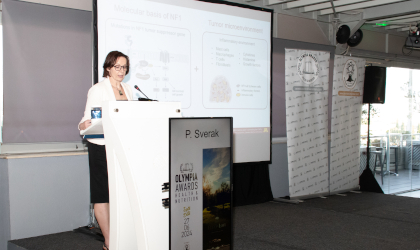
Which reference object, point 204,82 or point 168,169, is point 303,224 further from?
point 168,169

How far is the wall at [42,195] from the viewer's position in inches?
130

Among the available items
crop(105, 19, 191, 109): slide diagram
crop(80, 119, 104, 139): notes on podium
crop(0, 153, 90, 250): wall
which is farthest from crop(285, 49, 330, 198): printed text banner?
crop(80, 119, 104, 139): notes on podium

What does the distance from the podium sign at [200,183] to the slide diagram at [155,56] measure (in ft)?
5.72

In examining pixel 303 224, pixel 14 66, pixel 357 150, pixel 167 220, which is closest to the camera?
pixel 167 220

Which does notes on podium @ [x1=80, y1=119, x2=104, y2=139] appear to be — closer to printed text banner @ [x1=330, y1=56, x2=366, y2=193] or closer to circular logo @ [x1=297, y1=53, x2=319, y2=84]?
circular logo @ [x1=297, y1=53, x2=319, y2=84]

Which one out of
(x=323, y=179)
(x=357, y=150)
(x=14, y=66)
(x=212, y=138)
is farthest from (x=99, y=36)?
(x=357, y=150)

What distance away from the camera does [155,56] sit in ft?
12.2

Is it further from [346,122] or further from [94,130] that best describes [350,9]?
[94,130]

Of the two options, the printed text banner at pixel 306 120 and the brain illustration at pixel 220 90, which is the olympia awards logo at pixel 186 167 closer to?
the brain illustration at pixel 220 90

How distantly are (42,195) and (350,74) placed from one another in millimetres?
4542

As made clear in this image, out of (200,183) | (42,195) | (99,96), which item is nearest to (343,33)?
(99,96)

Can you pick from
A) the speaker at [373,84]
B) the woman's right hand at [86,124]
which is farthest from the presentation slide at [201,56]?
the speaker at [373,84]

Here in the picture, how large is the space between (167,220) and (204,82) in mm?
2382

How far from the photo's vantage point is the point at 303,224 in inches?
152
